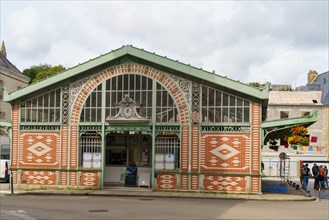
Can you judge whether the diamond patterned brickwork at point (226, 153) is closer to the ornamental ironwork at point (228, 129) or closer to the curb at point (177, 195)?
the ornamental ironwork at point (228, 129)

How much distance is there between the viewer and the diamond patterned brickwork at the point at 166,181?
28391mm

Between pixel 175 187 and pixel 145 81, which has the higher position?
pixel 145 81

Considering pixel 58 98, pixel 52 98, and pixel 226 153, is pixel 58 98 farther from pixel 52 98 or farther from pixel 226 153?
pixel 226 153

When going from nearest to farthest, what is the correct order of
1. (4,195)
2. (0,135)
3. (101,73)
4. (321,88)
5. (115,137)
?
1. (4,195)
2. (101,73)
3. (115,137)
4. (0,135)
5. (321,88)

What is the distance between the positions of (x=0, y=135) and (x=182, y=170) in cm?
2566

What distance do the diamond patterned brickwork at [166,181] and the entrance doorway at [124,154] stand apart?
7.03 ft

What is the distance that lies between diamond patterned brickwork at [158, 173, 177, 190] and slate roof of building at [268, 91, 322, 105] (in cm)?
3168

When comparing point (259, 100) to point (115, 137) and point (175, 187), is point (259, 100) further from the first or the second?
point (115, 137)

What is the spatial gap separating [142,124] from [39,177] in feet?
20.6

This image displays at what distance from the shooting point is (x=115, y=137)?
103 feet

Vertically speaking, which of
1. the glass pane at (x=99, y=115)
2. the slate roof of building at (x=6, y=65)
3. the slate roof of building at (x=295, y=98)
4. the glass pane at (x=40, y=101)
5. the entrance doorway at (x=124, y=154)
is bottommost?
the entrance doorway at (x=124, y=154)

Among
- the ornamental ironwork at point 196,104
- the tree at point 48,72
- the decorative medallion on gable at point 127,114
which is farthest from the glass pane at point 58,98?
the tree at point 48,72

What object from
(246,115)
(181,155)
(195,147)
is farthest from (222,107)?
(181,155)

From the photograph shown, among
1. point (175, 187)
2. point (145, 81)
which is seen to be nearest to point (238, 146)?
point (175, 187)
